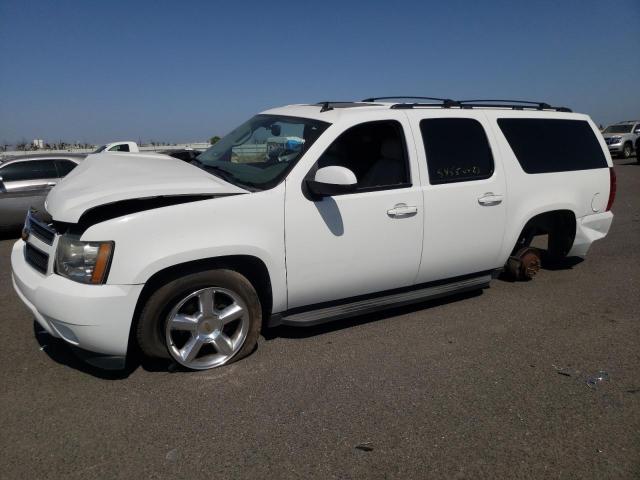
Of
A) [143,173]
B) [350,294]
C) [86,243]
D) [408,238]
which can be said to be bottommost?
[350,294]

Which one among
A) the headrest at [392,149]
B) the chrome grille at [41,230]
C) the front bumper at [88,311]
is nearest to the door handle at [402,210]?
the headrest at [392,149]

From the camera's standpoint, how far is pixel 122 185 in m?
3.16

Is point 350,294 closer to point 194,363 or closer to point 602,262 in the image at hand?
point 194,363

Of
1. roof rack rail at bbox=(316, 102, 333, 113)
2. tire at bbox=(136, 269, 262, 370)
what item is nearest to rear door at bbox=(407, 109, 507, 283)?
roof rack rail at bbox=(316, 102, 333, 113)

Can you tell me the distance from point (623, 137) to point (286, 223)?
27629mm

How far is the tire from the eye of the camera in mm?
3158

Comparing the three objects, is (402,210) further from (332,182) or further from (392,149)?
(332,182)

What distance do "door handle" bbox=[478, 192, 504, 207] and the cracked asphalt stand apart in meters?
1.04

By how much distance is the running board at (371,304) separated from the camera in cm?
367

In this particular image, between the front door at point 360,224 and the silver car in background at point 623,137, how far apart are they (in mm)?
25412

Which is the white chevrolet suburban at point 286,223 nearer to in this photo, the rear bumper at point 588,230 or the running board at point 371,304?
the running board at point 371,304

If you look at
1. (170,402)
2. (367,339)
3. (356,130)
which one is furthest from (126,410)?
(356,130)

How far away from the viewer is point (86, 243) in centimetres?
294

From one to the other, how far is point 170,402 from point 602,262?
18.5 feet
